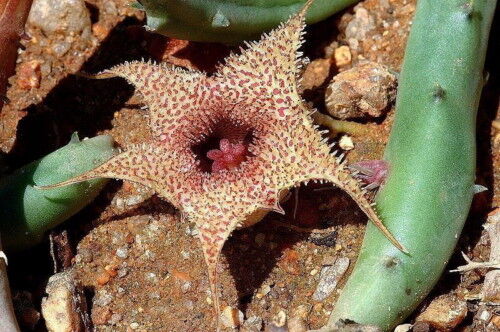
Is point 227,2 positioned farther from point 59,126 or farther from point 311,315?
point 311,315

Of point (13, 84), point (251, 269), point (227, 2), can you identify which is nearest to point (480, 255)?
point (251, 269)

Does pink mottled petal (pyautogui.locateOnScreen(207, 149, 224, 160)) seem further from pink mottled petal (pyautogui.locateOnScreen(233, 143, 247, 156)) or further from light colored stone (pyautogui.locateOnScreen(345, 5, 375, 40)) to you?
light colored stone (pyautogui.locateOnScreen(345, 5, 375, 40))

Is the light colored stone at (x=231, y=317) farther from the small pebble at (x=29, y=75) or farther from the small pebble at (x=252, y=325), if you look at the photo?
the small pebble at (x=29, y=75)

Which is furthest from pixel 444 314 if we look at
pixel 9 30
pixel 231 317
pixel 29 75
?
pixel 29 75

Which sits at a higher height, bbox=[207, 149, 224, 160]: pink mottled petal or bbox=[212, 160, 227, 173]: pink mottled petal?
bbox=[207, 149, 224, 160]: pink mottled petal

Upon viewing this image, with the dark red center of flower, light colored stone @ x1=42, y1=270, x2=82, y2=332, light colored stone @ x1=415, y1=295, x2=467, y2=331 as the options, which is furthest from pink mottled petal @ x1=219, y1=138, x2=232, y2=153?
light colored stone @ x1=415, y1=295, x2=467, y2=331

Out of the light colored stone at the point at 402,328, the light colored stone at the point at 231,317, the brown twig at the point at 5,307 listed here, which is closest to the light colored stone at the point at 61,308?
the brown twig at the point at 5,307
